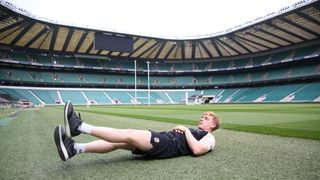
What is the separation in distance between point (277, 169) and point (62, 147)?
2713 mm

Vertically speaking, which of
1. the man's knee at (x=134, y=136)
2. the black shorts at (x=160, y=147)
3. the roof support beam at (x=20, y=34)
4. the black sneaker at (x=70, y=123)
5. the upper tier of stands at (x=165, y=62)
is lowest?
the black shorts at (x=160, y=147)

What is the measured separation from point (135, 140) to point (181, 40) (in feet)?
184

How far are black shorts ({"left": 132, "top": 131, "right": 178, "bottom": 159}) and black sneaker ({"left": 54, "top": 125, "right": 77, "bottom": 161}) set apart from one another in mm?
939

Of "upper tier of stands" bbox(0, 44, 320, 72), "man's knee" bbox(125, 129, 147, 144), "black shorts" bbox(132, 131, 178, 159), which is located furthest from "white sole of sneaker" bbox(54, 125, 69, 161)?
"upper tier of stands" bbox(0, 44, 320, 72)

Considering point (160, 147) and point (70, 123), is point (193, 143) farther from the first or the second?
point (70, 123)

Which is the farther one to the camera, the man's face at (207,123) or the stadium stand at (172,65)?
the stadium stand at (172,65)

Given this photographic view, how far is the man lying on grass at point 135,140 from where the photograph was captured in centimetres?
369

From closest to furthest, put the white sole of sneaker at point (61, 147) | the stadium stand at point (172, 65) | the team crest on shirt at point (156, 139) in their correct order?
the white sole of sneaker at point (61, 147)
the team crest on shirt at point (156, 139)
the stadium stand at point (172, 65)

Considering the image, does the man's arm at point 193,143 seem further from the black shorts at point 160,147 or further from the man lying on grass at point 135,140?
the black shorts at point 160,147

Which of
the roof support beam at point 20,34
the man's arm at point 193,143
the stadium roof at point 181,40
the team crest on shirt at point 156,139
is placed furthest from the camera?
the roof support beam at point 20,34

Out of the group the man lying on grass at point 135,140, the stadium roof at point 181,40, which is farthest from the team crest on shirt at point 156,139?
the stadium roof at point 181,40

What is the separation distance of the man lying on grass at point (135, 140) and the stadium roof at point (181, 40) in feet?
124

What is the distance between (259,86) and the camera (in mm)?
60250

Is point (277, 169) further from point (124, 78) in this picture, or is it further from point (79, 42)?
point (124, 78)
